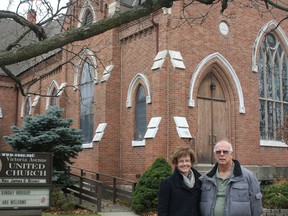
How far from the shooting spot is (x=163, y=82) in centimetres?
1475

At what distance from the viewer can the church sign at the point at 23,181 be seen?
23.5 ft

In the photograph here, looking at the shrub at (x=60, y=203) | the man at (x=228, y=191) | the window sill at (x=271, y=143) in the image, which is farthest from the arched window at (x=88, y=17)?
the man at (x=228, y=191)

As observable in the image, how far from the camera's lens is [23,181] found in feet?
24.0

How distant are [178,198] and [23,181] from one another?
3.57 meters

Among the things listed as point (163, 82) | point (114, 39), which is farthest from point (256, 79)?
point (114, 39)

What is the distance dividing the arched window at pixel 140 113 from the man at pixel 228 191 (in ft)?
38.4

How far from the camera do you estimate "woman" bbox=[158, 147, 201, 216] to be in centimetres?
463

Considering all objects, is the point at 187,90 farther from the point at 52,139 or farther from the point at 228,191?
the point at 228,191

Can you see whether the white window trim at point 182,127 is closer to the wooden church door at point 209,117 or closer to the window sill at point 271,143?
the wooden church door at point 209,117

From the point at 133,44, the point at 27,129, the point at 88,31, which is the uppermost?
the point at 133,44

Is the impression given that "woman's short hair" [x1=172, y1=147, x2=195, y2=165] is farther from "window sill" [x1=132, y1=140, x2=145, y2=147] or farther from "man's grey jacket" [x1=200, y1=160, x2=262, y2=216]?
"window sill" [x1=132, y1=140, x2=145, y2=147]

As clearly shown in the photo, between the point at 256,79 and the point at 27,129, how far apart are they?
9292 mm

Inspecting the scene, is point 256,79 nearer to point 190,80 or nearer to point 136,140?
point 190,80

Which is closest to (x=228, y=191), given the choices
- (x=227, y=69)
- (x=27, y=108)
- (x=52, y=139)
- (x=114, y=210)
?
(x=114, y=210)
